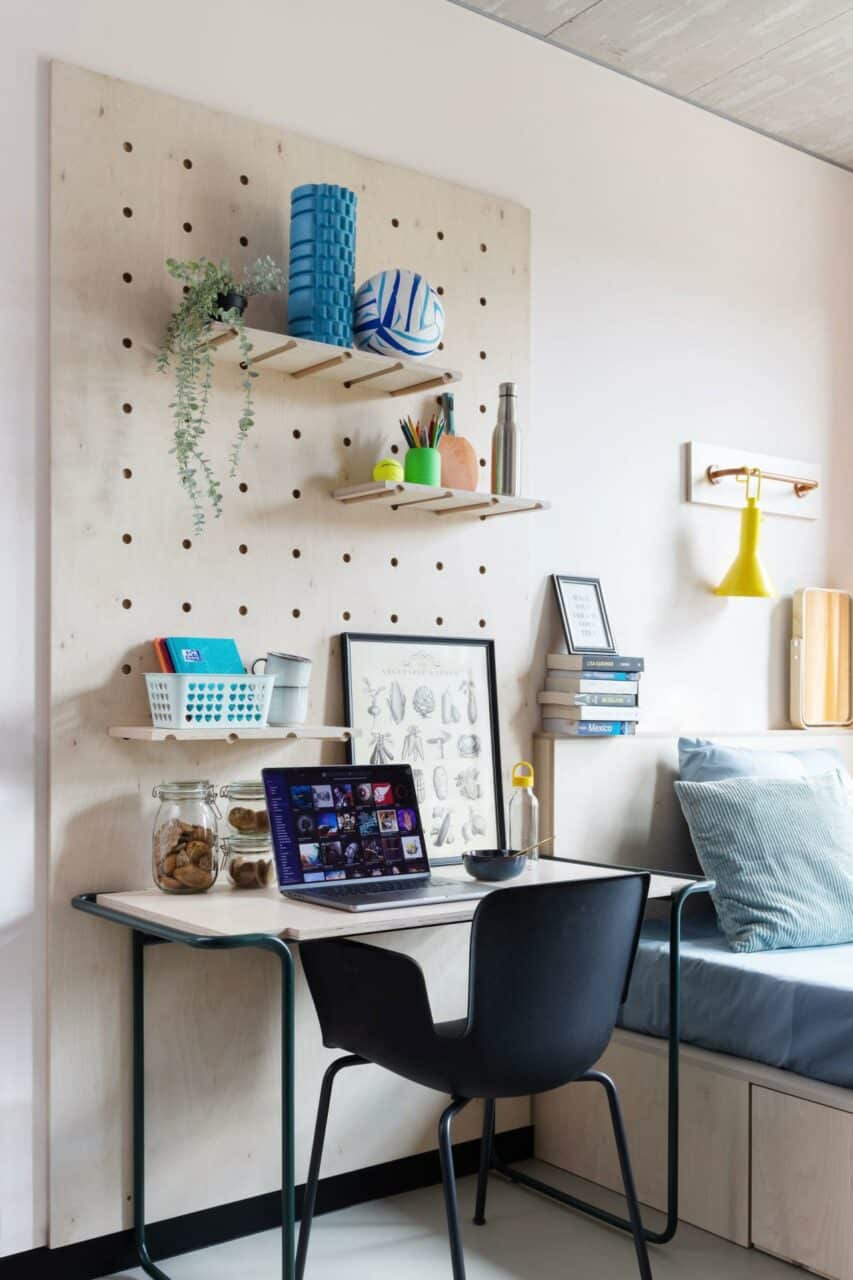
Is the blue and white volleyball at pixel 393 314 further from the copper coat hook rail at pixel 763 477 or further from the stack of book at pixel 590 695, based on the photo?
the copper coat hook rail at pixel 763 477

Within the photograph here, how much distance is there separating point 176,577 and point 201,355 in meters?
0.44

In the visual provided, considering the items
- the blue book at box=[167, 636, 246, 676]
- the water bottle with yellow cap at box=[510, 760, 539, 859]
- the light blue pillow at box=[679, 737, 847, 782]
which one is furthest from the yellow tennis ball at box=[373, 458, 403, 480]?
the light blue pillow at box=[679, 737, 847, 782]

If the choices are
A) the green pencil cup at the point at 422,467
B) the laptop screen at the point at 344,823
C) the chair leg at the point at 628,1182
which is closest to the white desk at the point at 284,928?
the laptop screen at the point at 344,823

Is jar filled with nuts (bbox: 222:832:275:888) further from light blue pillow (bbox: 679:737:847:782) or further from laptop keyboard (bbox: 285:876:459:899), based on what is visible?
light blue pillow (bbox: 679:737:847:782)

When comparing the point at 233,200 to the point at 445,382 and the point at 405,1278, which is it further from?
the point at 405,1278

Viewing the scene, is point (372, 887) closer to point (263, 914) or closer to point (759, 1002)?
point (263, 914)

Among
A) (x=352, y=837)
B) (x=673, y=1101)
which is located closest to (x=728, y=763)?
(x=673, y=1101)

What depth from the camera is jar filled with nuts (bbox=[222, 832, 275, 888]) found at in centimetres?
238

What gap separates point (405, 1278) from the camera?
2.36 metres

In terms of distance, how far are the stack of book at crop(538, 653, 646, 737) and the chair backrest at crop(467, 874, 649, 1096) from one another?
0.84 m

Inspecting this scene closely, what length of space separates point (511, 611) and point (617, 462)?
0.55 metres

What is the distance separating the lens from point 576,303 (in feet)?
10.5

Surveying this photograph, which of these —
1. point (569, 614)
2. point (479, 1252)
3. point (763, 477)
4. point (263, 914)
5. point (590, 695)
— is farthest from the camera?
point (763, 477)

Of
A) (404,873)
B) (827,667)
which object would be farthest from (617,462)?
→ (404,873)
